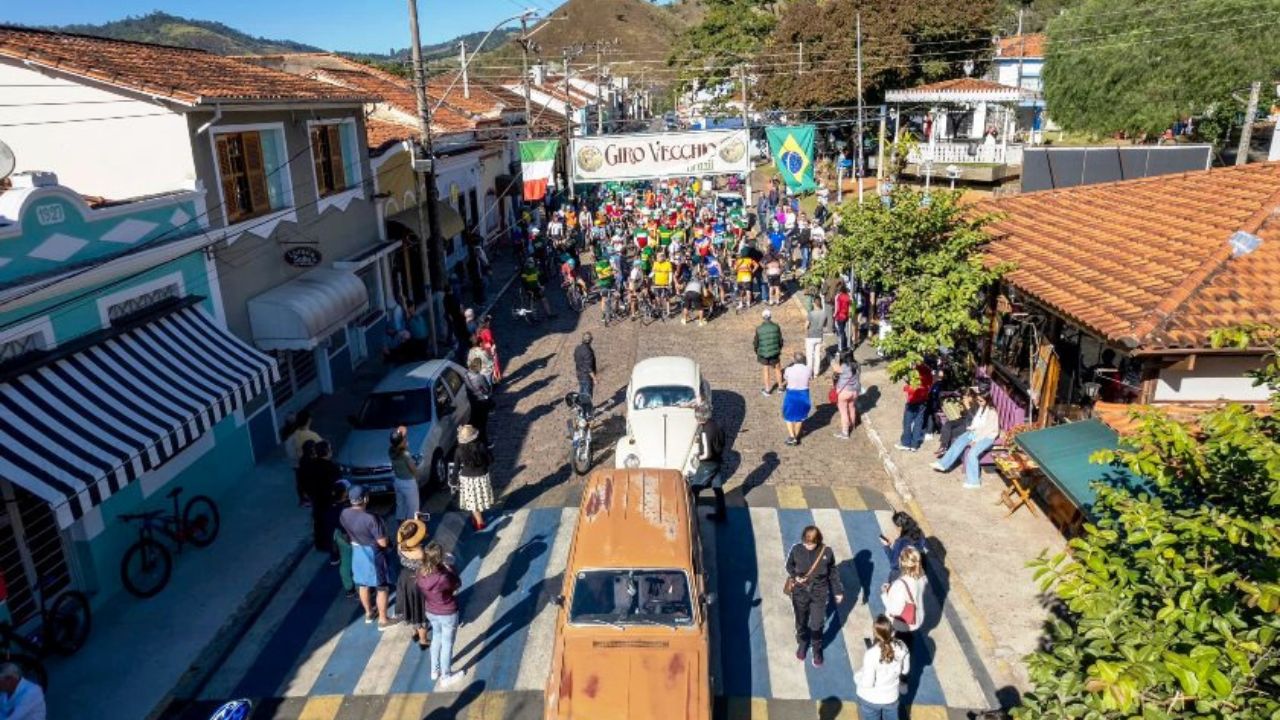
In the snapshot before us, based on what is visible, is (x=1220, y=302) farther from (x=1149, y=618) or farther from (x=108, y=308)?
(x=108, y=308)

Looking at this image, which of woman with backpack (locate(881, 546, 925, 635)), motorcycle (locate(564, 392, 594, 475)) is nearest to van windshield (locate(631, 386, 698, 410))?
motorcycle (locate(564, 392, 594, 475))

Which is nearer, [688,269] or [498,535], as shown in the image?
[498,535]

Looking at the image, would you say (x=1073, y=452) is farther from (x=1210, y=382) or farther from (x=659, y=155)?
(x=659, y=155)

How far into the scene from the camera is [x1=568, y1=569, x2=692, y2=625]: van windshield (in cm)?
712

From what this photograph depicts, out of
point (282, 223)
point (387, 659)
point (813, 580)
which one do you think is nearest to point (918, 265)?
point (813, 580)

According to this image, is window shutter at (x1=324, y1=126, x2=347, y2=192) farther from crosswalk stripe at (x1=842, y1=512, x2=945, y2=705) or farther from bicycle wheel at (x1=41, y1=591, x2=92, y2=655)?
crosswalk stripe at (x1=842, y1=512, x2=945, y2=705)

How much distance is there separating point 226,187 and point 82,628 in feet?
23.8

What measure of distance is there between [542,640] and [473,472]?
2.80m

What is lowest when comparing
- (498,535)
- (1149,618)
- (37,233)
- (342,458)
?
(498,535)

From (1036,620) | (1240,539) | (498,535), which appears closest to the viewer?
(1240,539)

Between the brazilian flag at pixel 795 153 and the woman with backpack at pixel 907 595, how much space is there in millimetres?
14610

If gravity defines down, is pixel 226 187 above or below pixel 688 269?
above

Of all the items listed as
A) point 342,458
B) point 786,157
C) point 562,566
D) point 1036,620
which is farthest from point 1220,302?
point 786,157

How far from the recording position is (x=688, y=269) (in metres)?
22.9
